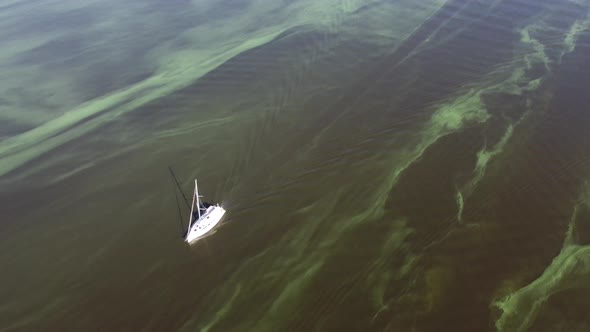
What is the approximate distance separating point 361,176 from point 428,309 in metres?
8.87

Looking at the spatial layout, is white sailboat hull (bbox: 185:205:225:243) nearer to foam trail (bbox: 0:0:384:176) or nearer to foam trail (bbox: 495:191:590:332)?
foam trail (bbox: 0:0:384:176)

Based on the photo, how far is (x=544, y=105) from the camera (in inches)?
1091

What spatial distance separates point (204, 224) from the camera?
20.3 meters

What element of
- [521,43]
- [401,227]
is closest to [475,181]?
[401,227]

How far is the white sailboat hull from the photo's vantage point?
A: 20234mm

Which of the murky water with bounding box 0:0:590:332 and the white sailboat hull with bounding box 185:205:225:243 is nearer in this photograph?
the murky water with bounding box 0:0:590:332

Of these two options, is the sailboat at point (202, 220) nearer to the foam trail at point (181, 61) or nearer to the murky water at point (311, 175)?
the murky water at point (311, 175)

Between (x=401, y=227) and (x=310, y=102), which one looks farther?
(x=310, y=102)

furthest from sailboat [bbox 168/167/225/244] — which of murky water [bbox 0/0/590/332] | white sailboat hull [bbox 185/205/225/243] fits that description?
murky water [bbox 0/0/590/332]

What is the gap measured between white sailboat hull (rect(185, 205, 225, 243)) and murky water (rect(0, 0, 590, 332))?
0.53 m

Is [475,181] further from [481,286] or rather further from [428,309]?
[428,309]

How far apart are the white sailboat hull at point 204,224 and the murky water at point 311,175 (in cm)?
53

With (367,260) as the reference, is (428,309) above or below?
below

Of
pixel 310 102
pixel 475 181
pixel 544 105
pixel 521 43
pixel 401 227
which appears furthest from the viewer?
pixel 521 43
